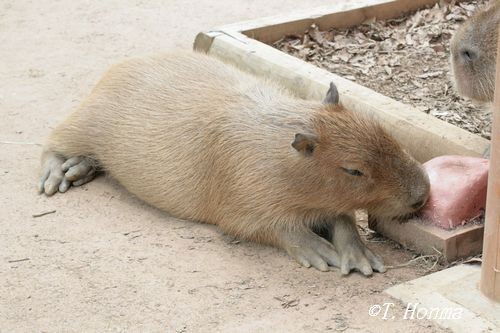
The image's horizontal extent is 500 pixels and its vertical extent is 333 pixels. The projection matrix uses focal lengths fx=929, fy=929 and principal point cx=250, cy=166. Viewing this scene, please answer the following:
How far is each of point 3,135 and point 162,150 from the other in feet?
4.68

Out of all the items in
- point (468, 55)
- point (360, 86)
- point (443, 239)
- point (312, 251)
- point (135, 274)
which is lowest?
point (135, 274)

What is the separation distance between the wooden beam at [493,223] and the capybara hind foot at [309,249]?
2.50ft

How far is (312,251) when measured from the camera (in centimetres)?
417

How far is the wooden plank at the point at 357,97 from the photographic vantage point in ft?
15.1

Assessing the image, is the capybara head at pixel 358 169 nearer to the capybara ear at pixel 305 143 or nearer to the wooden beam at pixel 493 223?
the capybara ear at pixel 305 143

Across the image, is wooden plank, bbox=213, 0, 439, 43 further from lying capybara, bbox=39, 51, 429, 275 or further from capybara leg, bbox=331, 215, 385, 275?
capybara leg, bbox=331, 215, 385, 275

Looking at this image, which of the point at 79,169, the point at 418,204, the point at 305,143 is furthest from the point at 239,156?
the point at 79,169

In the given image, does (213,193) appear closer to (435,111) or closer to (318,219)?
(318,219)

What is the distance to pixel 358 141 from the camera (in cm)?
414

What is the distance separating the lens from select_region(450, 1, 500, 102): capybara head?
13.9ft

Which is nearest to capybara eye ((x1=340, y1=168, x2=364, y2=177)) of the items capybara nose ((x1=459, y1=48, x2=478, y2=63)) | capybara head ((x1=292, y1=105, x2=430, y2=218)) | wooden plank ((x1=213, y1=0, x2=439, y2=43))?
capybara head ((x1=292, y1=105, x2=430, y2=218))

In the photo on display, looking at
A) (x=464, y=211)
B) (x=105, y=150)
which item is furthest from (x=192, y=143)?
(x=464, y=211)

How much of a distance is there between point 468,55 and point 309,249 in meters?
1.16

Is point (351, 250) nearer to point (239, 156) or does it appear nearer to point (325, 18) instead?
point (239, 156)
